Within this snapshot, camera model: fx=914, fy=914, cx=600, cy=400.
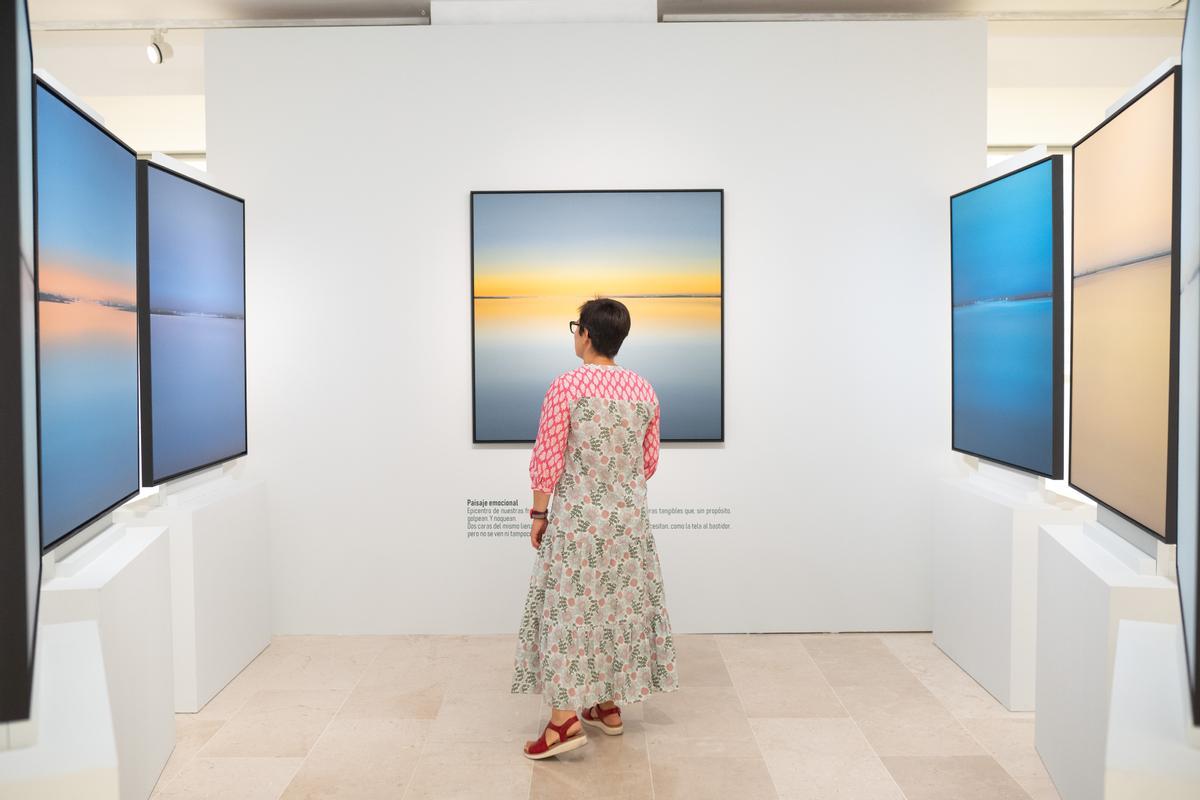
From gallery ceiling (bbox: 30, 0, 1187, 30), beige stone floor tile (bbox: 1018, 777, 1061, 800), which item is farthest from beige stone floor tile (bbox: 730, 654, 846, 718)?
gallery ceiling (bbox: 30, 0, 1187, 30)

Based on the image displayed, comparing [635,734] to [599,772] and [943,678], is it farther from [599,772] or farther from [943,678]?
[943,678]

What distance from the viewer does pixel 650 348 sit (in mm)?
5023

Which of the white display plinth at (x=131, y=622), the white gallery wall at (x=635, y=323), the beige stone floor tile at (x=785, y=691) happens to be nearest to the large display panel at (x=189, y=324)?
the white gallery wall at (x=635, y=323)

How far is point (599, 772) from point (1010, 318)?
264cm

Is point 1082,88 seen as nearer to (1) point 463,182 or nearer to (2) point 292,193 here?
(1) point 463,182

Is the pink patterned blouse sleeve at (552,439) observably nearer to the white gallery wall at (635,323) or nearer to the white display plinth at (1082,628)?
the white gallery wall at (635,323)

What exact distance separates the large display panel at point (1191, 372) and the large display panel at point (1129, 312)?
816 mm

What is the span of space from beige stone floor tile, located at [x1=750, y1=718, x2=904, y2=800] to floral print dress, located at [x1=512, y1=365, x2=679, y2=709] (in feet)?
1.85

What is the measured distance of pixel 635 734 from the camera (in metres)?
3.68

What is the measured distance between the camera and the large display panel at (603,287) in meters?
5.02

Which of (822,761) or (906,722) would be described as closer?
(822,761)

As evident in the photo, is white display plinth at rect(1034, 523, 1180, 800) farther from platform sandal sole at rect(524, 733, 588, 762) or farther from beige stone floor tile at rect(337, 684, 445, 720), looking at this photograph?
beige stone floor tile at rect(337, 684, 445, 720)

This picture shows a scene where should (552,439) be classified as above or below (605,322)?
below

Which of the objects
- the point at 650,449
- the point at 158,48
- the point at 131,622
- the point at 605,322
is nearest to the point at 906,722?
the point at 650,449
